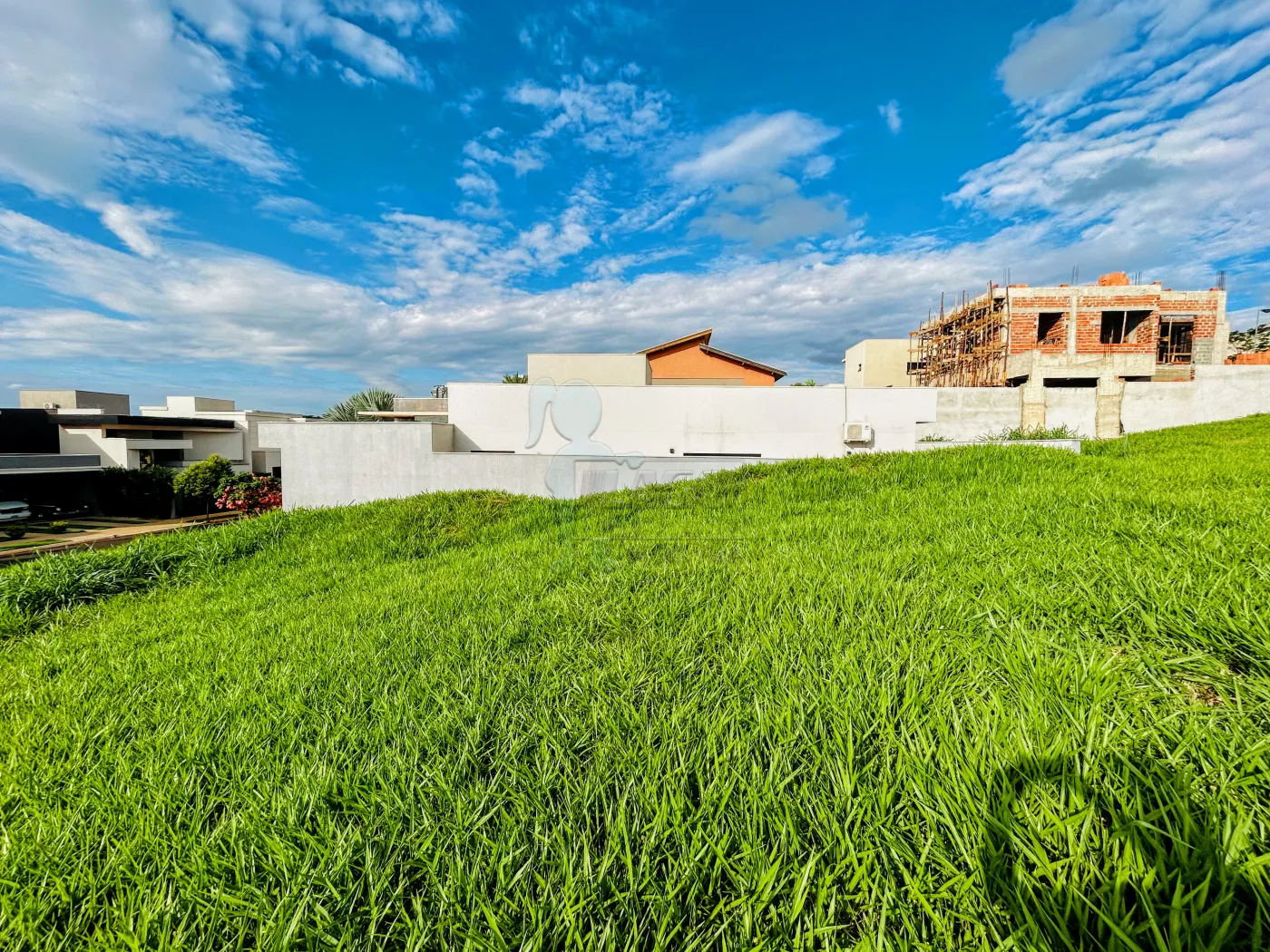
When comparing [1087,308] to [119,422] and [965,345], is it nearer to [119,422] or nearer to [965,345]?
[965,345]

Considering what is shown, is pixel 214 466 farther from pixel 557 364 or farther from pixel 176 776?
pixel 176 776

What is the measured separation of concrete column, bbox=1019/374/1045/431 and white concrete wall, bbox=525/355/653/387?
11.2 m

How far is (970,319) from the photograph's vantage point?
1930cm

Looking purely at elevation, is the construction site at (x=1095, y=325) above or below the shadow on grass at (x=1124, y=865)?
above

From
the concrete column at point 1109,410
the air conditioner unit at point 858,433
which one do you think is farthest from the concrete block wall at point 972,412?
the concrete column at point 1109,410

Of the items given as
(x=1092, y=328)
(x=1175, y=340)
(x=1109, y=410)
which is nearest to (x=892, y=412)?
(x=1109, y=410)

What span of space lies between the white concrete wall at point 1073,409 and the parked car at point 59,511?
38.0 meters

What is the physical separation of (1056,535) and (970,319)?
20.4m

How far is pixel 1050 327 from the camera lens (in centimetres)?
1727

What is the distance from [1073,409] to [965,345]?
7725 millimetres

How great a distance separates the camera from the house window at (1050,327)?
55.1 ft

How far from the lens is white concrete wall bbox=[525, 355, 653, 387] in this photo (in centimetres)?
1794

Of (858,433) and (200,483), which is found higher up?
(858,433)

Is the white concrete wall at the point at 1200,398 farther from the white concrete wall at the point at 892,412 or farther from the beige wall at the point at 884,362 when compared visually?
the beige wall at the point at 884,362
